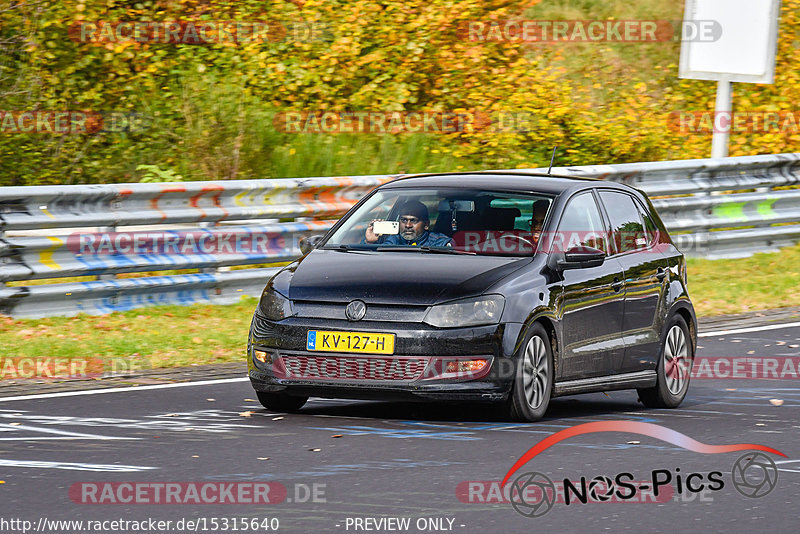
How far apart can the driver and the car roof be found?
0.31 meters

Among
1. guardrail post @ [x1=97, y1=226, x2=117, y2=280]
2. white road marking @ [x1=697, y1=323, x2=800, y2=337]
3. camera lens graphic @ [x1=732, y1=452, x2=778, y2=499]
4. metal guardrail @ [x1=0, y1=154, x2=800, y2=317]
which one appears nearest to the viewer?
camera lens graphic @ [x1=732, y1=452, x2=778, y2=499]

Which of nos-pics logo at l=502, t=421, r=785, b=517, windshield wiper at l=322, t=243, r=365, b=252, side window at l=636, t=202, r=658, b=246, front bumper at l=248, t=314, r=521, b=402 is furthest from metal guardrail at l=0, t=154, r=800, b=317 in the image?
nos-pics logo at l=502, t=421, r=785, b=517

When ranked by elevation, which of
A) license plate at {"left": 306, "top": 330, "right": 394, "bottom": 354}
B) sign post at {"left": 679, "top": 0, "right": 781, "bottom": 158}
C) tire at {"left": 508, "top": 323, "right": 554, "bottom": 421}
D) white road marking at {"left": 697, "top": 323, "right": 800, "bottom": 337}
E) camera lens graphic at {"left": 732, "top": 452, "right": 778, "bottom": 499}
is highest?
sign post at {"left": 679, "top": 0, "right": 781, "bottom": 158}

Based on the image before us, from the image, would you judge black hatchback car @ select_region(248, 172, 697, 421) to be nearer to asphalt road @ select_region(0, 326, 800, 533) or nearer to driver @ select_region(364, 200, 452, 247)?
driver @ select_region(364, 200, 452, 247)

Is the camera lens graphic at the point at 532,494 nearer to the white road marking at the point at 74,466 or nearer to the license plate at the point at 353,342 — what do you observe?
the license plate at the point at 353,342

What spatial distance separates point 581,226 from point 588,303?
1.97 ft

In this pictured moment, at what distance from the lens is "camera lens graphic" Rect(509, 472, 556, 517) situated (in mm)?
6652

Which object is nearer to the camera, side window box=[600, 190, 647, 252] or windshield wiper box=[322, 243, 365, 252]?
windshield wiper box=[322, 243, 365, 252]

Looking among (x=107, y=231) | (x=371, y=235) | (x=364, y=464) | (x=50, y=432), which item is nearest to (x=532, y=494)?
(x=364, y=464)

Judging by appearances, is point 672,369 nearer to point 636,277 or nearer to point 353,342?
point 636,277

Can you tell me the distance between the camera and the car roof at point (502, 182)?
32.6 ft

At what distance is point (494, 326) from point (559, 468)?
4.43 ft

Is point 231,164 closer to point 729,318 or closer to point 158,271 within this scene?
point 158,271

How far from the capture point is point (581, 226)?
9.98 m
